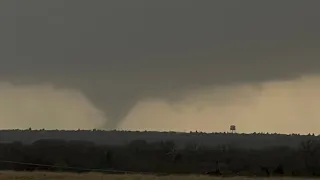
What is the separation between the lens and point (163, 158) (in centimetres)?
6394

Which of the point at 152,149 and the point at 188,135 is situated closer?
the point at 152,149

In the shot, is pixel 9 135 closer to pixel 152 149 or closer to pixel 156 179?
pixel 152 149

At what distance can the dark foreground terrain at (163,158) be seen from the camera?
61938mm

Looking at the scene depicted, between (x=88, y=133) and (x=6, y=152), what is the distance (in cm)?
1184

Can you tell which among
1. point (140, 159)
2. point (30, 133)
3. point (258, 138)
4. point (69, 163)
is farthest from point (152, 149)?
point (30, 133)

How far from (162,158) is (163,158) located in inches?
3.0

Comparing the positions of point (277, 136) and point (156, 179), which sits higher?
point (277, 136)

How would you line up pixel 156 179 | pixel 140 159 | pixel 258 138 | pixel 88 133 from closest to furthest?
pixel 156 179, pixel 140 159, pixel 258 138, pixel 88 133

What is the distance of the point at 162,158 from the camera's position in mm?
63938

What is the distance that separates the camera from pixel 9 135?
7731 centimetres

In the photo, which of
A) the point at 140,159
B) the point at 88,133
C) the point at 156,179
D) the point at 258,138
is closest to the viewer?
the point at 156,179

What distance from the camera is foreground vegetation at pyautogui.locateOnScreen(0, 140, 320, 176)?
61938 mm

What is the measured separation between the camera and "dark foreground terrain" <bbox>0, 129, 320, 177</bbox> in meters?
61.9

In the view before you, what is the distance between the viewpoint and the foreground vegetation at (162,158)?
61.9m
